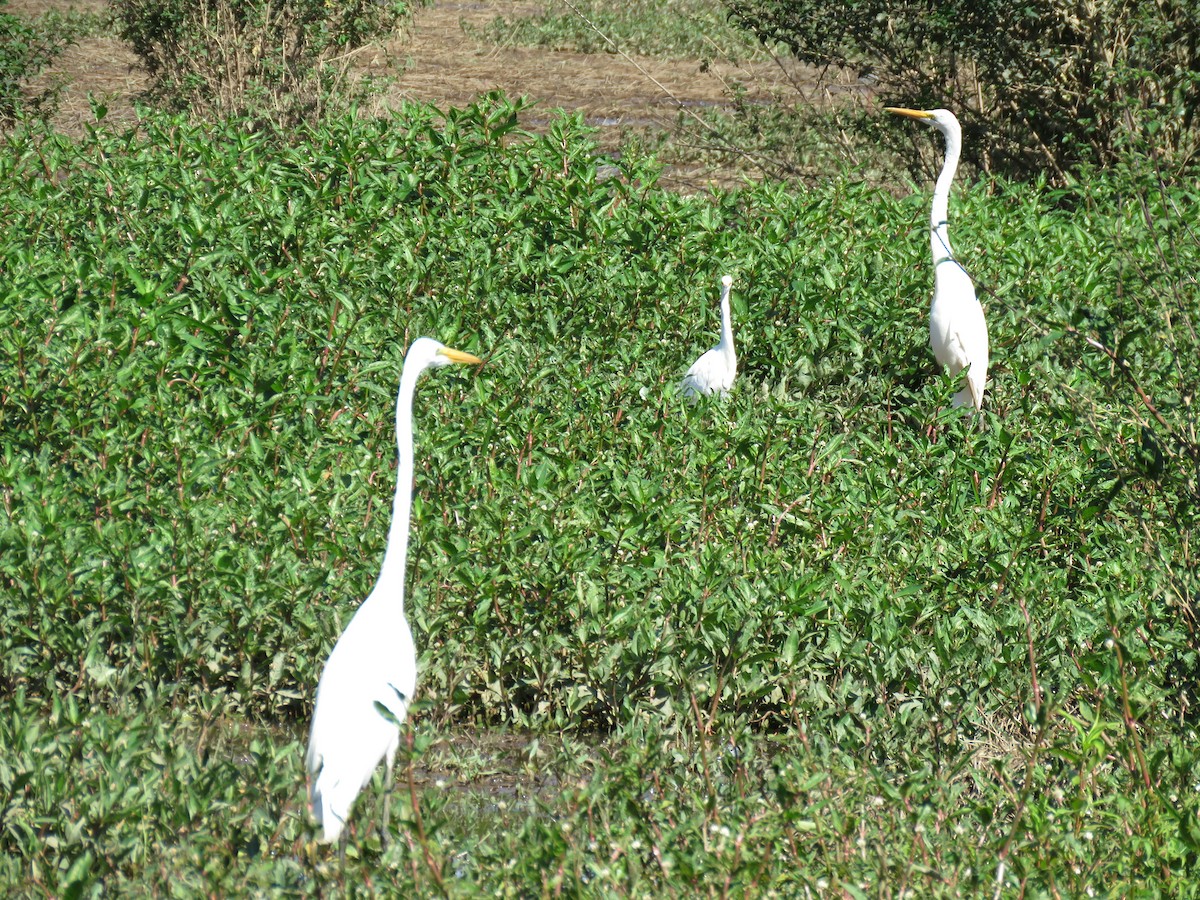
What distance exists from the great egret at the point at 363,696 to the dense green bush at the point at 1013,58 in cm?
597

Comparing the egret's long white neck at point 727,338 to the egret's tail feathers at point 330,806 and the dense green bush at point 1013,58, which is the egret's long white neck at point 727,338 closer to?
the dense green bush at point 1013,58

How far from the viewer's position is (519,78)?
16.6m

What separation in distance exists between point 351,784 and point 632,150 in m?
5.28

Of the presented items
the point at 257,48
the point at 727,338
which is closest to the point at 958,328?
the point at 727,338

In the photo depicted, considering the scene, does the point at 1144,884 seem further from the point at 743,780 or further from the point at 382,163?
the point at 382,163

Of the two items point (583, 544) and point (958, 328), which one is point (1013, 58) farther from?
point (583, 544)

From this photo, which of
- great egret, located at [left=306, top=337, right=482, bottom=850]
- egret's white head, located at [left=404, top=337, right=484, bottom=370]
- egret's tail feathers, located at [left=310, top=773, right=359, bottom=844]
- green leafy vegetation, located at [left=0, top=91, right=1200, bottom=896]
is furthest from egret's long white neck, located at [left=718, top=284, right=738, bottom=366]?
egret's tail feathers, located at [left=310, top=773, right=359, bottom=844]

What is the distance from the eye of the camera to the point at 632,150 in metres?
7.90

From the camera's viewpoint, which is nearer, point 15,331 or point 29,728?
point 29,728

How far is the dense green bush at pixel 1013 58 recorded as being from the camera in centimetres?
848

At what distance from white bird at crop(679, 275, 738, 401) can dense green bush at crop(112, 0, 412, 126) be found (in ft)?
15.6

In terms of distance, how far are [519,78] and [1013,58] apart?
28.5 ft

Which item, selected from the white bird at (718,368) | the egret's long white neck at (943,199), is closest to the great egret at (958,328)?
the egret's long white neck at (943,199)

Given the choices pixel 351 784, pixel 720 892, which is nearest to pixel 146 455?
pixel 351 784
